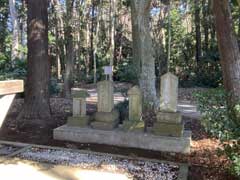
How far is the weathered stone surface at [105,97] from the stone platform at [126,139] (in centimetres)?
40

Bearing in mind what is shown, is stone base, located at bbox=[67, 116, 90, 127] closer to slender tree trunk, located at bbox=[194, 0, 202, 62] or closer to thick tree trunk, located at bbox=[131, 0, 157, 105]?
thick tree trunk, located at bbox=[131, 0, 157, 105]

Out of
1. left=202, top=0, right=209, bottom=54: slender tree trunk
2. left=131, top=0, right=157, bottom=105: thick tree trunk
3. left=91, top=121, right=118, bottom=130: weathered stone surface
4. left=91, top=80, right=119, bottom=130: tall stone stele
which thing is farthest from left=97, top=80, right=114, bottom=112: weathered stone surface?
left=202, top=0, right=209, bottom=54: slender tree trunk

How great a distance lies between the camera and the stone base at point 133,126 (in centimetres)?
579

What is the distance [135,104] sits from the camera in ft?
19.1

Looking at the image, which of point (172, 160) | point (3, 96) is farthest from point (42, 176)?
point (172, 160)

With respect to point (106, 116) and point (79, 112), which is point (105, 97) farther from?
point (79, 112)

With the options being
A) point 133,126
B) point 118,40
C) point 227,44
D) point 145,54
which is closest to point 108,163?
point 133,126

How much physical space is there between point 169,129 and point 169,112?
27 centimetres

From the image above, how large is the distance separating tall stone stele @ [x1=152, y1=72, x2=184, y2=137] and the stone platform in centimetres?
12

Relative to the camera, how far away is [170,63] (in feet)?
64.5

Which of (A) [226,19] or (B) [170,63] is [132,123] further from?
(B) [170,63]

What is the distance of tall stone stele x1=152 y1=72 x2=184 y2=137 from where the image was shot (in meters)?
5.51

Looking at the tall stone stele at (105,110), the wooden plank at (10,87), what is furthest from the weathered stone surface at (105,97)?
the wooden plank at (10,87)

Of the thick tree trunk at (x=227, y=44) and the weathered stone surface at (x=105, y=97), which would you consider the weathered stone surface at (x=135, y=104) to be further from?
the thick tree trunk at (x=227, y=44)
